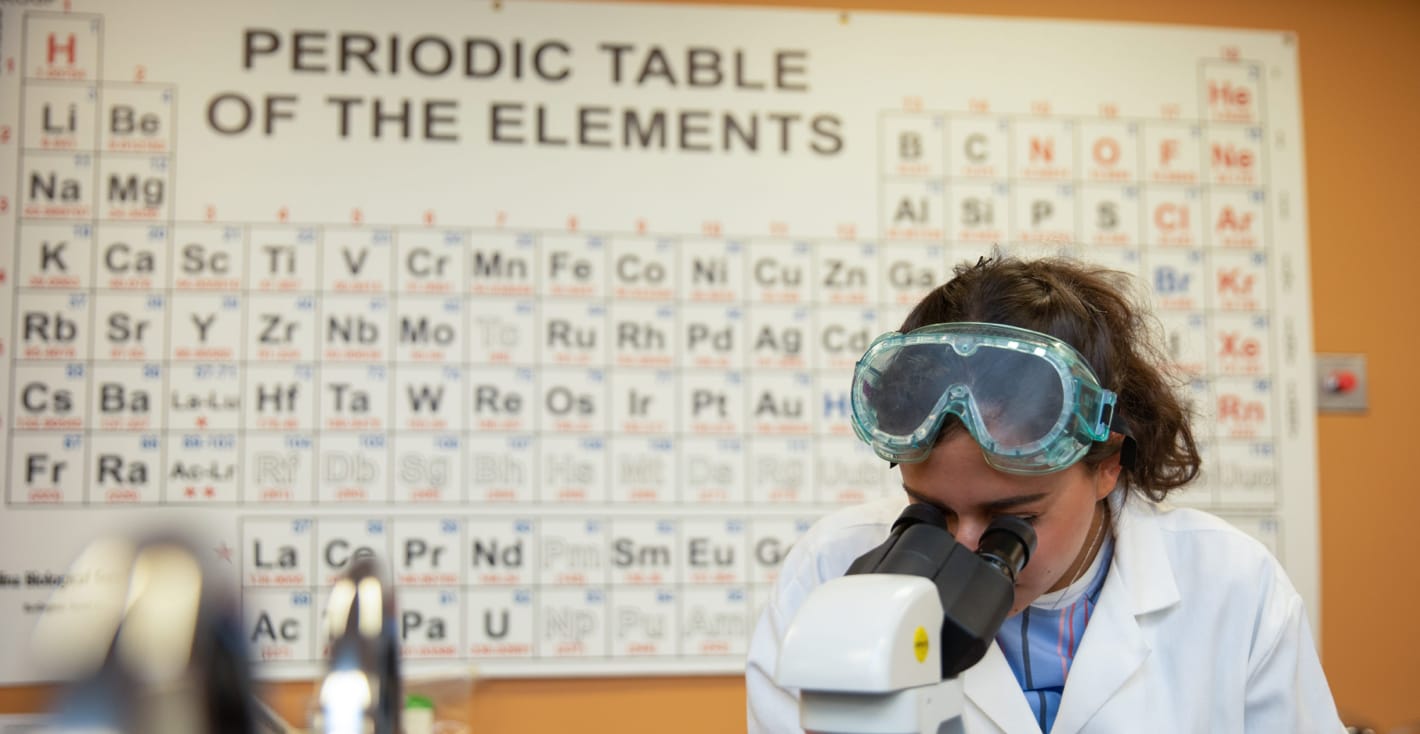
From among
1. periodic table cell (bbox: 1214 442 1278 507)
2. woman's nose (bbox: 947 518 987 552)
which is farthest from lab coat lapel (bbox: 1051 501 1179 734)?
periodic table cell (bbox: 1214 442 1278 507)

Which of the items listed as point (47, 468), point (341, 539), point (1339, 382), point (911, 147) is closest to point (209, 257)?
point (47, 468)

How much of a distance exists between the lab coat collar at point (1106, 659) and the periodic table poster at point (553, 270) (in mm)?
909

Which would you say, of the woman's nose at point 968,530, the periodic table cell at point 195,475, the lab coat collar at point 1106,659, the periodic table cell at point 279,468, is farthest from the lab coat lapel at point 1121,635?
the periodic table cell at point 195,475

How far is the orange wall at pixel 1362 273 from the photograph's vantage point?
2.29 meters

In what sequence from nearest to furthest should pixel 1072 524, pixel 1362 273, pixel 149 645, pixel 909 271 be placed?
pixel 149 645 < pixel 1072 524 < pixel 909 271 < pixel 1362 273

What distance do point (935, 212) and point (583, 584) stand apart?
3.41 ft

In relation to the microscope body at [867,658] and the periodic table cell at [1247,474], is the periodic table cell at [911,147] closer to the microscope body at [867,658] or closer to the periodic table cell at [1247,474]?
the periodic table cell at [1247,474]

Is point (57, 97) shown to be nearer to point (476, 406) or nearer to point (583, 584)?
point (476, 406)

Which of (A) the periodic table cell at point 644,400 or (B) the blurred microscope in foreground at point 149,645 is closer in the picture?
(B) the blurred microscope in foreground at point 149,645

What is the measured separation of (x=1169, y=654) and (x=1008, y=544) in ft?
1.46

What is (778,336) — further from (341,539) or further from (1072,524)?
(1072,524)

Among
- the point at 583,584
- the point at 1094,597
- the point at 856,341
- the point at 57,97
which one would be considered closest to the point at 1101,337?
the point at 1094,597

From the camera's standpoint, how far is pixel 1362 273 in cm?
236

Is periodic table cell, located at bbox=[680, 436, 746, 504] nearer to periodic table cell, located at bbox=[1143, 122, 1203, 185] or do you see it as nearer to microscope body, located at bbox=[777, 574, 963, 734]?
periodic table cell, located at bbox=[1143, 122, 1203, 185]
